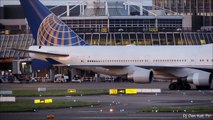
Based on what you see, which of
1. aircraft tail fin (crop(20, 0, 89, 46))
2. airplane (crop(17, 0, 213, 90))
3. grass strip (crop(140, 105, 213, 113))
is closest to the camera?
grass strip (crop(140, 105, 213, 113))

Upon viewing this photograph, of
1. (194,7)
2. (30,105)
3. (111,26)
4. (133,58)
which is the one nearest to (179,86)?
(133,58)

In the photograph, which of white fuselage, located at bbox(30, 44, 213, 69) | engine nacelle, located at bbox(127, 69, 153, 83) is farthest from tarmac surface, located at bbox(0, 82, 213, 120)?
white fuselage, located at bbox(30, 44, 213, 69)

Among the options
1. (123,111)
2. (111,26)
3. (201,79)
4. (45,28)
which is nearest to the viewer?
(123,111)

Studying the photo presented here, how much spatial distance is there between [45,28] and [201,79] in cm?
3083

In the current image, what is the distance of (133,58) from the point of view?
75438mm

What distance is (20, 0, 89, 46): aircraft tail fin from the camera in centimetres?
Result: 8938

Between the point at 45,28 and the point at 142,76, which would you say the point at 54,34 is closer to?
the point at 45,28

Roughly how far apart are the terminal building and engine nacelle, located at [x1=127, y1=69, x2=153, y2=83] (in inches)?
1711

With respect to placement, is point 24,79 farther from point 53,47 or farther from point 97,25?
point 97,25

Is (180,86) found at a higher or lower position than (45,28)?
lower

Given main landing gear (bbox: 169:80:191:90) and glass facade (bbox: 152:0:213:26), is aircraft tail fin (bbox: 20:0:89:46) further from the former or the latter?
glass facade (bbox: 152:0:213:26)

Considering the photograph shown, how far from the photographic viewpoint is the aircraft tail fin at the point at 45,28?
293ft

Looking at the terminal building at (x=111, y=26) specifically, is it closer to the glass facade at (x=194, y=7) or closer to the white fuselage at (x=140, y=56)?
the glass facade at (x=194, y=7)

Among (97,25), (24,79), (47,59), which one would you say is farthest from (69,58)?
(97,25)
